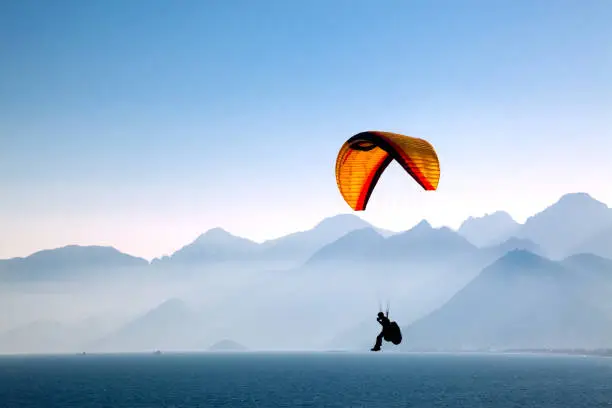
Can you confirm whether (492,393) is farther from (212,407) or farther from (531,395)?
(212,407)

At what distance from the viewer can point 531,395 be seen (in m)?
178

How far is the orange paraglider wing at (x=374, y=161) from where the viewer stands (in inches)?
1740

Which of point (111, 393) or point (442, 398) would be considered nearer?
point (442, 398)

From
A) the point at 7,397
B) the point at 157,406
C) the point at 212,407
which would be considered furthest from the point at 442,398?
the point at 7,397

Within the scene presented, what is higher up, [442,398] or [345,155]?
[345,155]

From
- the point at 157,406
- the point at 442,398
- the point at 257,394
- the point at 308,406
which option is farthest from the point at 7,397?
the point at 442,398

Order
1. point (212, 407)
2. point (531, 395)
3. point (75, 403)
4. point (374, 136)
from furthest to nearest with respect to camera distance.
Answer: point (531, 395), point (75, 403), point (212, 407), point (374, 136)

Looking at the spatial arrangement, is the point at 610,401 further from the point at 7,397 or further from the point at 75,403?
the point at 7,397

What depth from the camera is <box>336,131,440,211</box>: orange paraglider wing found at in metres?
44.2

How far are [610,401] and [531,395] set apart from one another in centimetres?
1951

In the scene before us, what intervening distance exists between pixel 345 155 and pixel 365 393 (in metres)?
144

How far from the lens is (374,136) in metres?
46.0

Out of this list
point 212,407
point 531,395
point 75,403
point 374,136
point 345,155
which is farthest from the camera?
point 531,395

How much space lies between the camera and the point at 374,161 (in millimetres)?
50562
